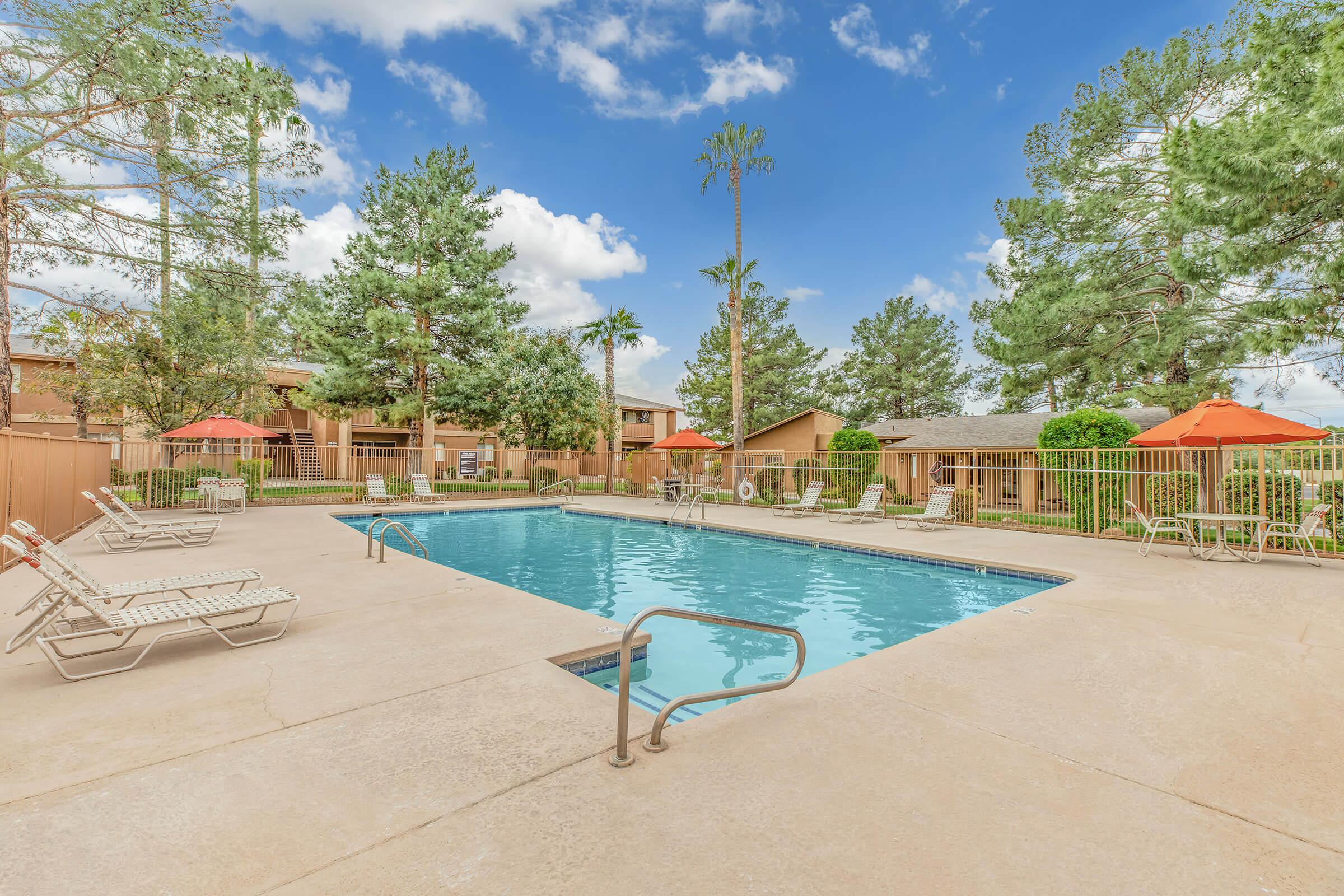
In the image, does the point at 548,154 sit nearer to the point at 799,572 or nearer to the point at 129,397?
the point at 129,397

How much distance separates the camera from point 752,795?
7.75 feet

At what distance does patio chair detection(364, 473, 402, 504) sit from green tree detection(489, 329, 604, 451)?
5217 mm

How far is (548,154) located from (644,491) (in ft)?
39.9

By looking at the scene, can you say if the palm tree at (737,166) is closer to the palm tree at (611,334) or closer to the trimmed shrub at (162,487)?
the palm tree at (611,334)

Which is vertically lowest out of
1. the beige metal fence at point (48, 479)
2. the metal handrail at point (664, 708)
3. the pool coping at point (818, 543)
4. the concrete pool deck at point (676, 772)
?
the pool coping at point (818, 543)

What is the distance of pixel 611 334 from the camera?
2497 centimetres

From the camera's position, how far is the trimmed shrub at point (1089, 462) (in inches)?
466

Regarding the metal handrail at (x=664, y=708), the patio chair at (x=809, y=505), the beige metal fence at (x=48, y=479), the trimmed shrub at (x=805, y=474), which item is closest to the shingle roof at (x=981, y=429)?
the trimmed shrub at (x=805, y=474)

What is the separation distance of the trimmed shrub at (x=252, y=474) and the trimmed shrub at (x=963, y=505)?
61.3ft

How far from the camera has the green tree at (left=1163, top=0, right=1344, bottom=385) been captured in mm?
8211

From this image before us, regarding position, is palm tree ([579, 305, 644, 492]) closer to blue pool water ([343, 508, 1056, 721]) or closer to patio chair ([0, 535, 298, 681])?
blue pool water ([343, 508, 1056, 721])

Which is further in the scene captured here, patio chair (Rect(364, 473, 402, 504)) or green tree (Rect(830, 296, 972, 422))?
green tree (Rect(830, 296, 972, 422))

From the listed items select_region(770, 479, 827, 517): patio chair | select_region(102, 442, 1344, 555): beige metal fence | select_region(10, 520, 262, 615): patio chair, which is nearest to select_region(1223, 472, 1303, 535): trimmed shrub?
select_region(102, 442, 1344, 555): beige metal fence

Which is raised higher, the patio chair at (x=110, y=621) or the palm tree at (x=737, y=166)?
the palm tree at (x=737, y=166)
